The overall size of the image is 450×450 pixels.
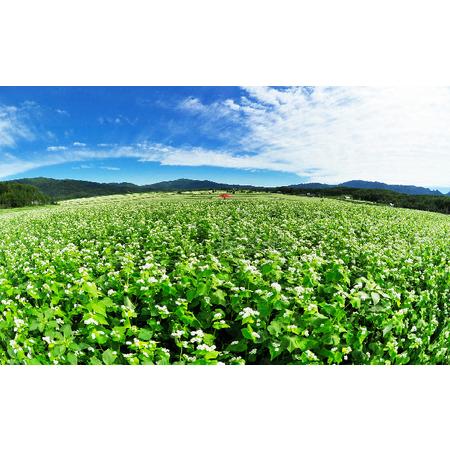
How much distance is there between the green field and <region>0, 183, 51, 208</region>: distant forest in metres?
0.13

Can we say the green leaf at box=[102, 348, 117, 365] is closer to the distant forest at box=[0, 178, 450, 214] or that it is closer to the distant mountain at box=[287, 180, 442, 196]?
the distant forest at box=[0, 178, 450, 214]

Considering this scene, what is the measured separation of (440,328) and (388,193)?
1.78m

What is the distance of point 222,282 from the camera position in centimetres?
360

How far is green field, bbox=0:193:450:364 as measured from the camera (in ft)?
10.7

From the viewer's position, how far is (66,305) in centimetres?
361

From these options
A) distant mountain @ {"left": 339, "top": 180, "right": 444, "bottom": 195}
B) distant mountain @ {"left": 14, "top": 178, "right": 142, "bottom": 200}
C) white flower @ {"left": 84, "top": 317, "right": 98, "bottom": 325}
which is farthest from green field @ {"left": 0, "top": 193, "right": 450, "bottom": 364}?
distant mountain @ {"left": 339, "top": 180, "right": 444, "bottom": 195}

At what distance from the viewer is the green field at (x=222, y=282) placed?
10.7ft

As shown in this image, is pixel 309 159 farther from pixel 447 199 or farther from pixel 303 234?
pixel 447 199

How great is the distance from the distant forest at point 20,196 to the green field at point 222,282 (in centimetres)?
13

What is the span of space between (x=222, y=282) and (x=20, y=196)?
9.62 ft

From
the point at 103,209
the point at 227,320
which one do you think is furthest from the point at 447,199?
the point at 103,209

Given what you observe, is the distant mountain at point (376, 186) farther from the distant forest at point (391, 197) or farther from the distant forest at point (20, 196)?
the distant forest at point (20, 196)

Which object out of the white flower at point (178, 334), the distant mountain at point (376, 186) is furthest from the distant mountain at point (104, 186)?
the white flower at point (178, 334)

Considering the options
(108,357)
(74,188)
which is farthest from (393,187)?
(74,188)
